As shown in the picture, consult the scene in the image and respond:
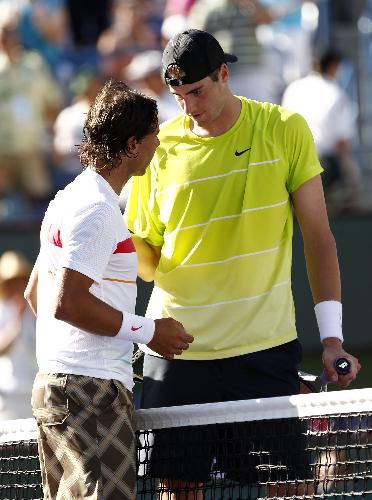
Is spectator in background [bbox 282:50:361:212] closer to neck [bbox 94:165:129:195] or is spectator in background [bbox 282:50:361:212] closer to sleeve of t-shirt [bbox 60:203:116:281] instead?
neck [bbox 94:165:129:195]

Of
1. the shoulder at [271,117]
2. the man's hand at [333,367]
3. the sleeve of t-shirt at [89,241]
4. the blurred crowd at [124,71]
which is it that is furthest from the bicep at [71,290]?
the blurred crowd at [124,71]

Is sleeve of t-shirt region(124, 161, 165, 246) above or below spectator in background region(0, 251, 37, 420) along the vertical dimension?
below

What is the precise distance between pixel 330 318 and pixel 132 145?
0.86 metres

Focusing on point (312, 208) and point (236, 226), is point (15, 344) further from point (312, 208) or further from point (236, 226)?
point (312, 208)

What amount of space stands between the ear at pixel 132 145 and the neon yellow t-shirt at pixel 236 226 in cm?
46

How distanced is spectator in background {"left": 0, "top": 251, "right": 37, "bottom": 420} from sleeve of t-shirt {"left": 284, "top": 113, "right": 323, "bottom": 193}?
121 inches

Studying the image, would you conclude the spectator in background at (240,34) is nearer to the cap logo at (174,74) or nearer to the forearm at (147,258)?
the forearm at (147,258)

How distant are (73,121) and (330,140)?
1894 millimetres

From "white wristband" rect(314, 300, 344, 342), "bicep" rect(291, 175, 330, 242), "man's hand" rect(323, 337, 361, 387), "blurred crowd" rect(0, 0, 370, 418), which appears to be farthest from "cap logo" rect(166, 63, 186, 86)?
"blurred crowd" rect(0, 0, 370, 418)

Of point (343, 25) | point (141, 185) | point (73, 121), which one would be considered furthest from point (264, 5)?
point (141, 185)

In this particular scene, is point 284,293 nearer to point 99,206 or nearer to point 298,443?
point 298,443

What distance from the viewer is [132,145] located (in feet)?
11.3

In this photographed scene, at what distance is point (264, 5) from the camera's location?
8945mm

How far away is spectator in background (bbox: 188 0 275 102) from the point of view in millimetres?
8492
